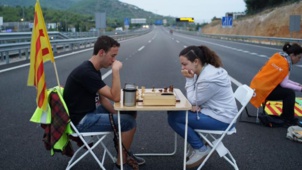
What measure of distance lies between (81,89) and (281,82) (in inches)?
147

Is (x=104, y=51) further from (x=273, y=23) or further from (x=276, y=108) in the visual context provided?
(x=273, y=23)

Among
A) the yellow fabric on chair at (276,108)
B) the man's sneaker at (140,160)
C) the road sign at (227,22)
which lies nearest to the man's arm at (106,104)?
the man's sneaker at (140,160)

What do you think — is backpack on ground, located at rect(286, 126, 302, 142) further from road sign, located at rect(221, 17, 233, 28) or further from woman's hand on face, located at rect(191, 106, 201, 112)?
road sign, located at rect(221, 17, 233, 28)

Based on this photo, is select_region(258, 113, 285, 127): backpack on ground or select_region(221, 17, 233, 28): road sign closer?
select_region(258, 113, 285, 127): backpack on ground

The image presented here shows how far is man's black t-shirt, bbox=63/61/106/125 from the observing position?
158 inches

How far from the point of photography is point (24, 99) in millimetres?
8438

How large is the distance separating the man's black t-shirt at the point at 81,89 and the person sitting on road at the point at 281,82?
10.9 feet

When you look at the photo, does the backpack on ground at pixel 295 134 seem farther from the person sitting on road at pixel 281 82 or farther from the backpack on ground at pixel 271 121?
the person sitting on road at pixel 281 82

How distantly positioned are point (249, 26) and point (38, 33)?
61177mm

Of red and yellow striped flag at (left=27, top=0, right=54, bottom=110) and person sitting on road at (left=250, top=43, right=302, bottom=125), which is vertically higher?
red and yellow striped flag at (left=27, top=0, right=54, bottom=110)

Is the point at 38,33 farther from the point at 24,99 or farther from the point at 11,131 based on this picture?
the point at 24,99

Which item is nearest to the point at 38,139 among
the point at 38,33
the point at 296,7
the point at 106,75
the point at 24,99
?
the point at 38,33

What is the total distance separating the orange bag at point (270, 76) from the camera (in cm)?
626

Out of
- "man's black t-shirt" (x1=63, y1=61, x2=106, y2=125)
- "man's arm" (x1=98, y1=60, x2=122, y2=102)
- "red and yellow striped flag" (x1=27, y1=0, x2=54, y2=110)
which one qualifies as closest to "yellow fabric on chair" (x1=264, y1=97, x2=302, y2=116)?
"man's arm" (x1=98, y1=60, x2=122, y2=102)
